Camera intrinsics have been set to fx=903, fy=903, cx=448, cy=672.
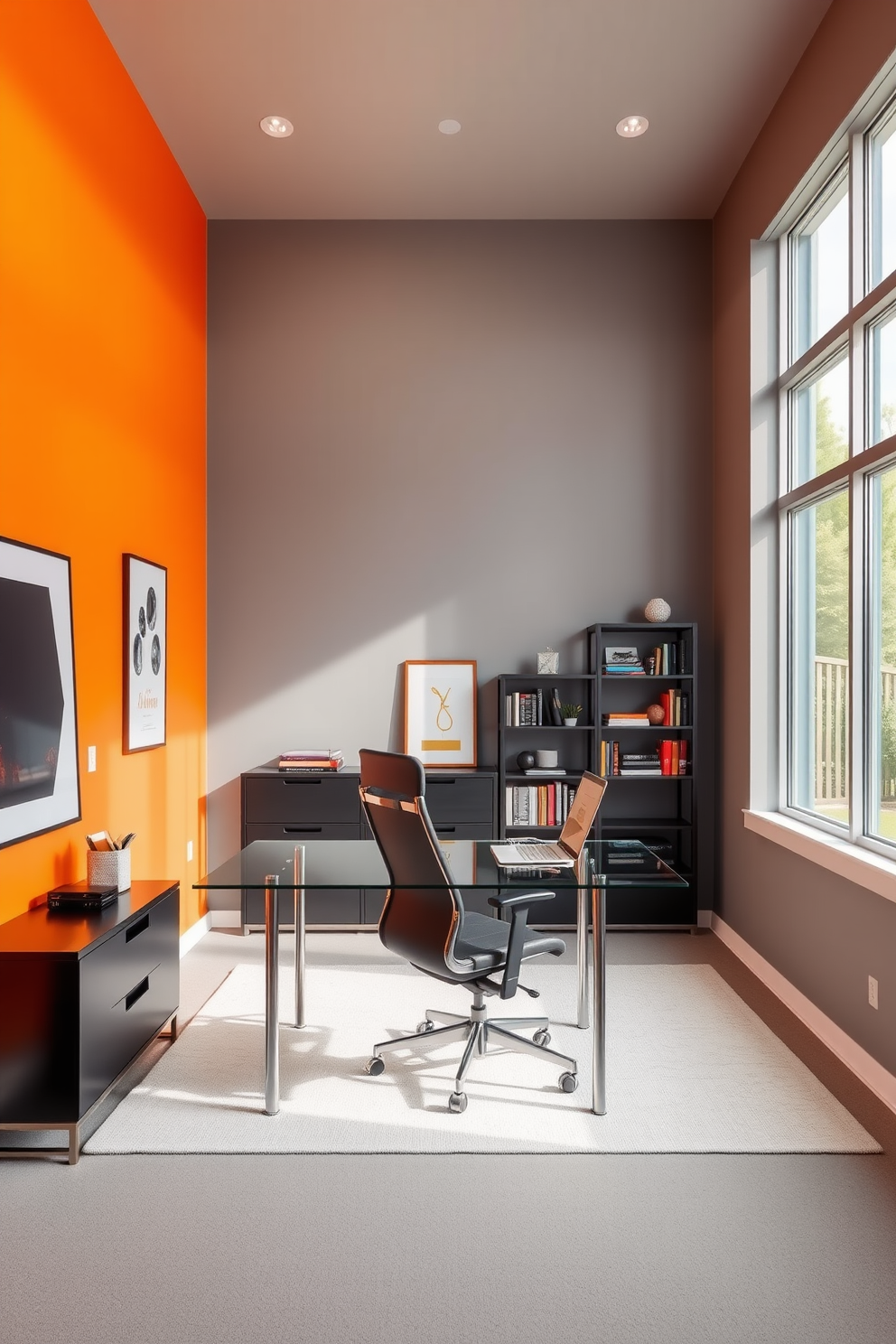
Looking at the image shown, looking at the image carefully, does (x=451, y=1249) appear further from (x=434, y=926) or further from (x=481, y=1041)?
(x=481, y=1041)

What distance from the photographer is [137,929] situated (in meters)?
3.13

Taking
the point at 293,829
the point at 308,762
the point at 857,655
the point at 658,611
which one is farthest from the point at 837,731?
the point at 293,829

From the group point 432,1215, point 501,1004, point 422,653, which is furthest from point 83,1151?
point 422,653

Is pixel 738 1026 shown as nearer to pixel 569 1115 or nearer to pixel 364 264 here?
pixel 569 1115

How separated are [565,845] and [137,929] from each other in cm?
153

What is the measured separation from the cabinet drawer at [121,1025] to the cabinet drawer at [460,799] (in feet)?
6.37

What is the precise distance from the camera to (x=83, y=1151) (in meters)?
2.71

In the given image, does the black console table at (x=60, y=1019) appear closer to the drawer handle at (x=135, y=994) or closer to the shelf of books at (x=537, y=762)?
the drawer handle at (x=135, y=994)

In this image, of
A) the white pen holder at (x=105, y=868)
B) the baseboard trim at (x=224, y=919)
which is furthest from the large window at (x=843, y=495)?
the baseboard trim at (x=224, y=919)

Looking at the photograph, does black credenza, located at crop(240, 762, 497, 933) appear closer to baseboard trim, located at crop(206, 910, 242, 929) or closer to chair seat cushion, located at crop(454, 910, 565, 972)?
baseboard trim, located at crop(206, 910, 242, 929)

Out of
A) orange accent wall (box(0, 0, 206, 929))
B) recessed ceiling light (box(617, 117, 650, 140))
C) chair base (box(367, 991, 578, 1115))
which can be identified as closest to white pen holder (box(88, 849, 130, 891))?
orange accent wall (box(0, 0, 206, 929))

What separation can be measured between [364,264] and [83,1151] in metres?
→ 4.86

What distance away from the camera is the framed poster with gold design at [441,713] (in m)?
5.42

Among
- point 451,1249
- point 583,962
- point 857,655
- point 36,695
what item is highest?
point 857,655
